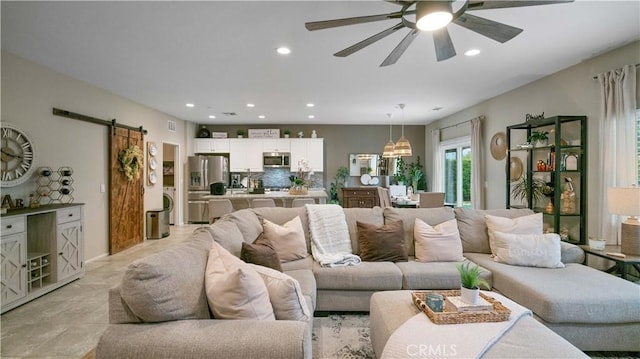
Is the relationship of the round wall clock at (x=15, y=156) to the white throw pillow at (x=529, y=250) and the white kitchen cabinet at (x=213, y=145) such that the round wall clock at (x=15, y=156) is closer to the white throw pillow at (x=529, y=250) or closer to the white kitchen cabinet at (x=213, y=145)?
the white kitchen cabinet at (x=213, y=145)

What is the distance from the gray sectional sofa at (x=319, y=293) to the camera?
53.2 inches

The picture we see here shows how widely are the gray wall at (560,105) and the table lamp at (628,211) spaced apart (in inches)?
19.8

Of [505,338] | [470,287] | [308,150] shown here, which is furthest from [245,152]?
[505,338]

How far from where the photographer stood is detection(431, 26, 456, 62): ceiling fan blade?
206 cm

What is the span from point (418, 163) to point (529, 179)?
4436mm

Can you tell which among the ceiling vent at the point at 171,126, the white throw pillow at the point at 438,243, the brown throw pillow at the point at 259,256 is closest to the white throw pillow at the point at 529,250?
the white throw pillow at the point at 438,243

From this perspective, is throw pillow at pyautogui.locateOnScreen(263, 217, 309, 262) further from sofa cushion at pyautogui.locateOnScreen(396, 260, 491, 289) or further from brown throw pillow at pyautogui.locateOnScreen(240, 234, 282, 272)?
sofa cushion at pyautogui.locateOnScreen(396, 260, 491, 289)

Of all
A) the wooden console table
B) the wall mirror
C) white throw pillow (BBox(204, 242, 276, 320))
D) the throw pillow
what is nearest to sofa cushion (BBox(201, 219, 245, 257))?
the throw pillow

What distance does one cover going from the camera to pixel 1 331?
265 centimetres

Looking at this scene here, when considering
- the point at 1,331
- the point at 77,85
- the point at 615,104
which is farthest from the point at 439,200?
the point at 77,85

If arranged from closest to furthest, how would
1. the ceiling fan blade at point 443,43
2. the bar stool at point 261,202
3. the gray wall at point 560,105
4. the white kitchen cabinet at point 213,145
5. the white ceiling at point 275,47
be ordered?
the ceiling fan blade at point 443,43 < the white ceiling at point 275,47 < the gray wall at point 560,105 < the bar stool at point 261,202 < the white kitchen cabinet at point 213,145

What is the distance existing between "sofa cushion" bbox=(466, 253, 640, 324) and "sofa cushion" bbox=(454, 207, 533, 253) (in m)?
0.67

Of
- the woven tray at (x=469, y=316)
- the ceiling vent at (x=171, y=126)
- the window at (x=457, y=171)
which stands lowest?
the woven tray at (x=469, y=316)

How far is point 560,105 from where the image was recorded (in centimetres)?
407
